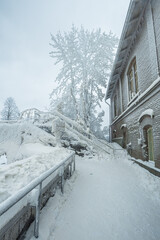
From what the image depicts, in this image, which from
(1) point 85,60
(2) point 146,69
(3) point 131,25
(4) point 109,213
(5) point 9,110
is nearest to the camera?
(4) point 109,213

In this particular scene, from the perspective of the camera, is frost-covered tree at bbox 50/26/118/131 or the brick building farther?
frost-covered tree at bbox 50/26/118/131

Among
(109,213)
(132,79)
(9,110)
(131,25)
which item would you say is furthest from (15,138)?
Result: (9,110)

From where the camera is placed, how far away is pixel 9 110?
77.0ft

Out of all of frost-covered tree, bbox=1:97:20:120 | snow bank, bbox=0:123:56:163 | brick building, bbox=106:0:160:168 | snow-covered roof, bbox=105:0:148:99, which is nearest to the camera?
brick building, bbox=106:0:160:168

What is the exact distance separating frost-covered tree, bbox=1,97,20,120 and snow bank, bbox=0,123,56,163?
20.6 metres

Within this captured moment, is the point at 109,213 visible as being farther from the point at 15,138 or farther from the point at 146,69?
the point at 146,69

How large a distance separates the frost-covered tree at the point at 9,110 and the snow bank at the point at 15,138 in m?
20.6

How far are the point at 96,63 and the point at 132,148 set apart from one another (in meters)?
9.70

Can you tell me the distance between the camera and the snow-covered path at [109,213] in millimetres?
1794

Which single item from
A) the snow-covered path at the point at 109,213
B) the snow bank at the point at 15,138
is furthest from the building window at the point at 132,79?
the snow bank at the point at 15,138

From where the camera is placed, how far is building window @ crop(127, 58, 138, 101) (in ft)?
22.1

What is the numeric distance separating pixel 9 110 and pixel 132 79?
77.9 feet

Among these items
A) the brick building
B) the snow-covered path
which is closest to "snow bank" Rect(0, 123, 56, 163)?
the snow-covered path

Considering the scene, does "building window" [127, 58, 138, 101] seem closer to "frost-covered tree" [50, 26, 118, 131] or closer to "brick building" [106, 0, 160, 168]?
"brick building" [106, 0, 160, 168]
